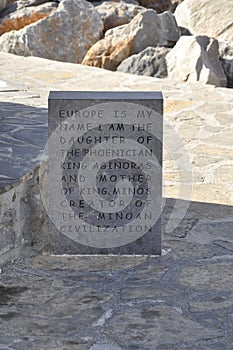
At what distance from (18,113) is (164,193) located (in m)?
0.98

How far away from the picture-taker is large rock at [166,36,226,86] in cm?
834

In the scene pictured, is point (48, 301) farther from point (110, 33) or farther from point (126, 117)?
point (110, 33)

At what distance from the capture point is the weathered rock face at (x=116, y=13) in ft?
36.8

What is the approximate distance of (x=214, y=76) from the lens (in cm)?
838

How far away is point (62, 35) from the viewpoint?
10.1m

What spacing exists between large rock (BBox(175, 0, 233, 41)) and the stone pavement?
6.34 metres

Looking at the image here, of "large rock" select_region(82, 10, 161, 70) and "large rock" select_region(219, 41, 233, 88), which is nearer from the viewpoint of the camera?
"large rock" select_region(219, 41, 233, 88)

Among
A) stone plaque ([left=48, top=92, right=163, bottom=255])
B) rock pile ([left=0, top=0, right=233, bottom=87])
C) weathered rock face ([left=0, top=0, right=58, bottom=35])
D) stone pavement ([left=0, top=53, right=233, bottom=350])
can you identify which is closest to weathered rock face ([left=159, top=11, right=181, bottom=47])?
rock pile ([left=0, top=0, right=233, bottom=87])

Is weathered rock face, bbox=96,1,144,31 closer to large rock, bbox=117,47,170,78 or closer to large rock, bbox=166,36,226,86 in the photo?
large rock, bbox=117,47,170,78

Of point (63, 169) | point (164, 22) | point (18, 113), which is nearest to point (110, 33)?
point (164, 22)

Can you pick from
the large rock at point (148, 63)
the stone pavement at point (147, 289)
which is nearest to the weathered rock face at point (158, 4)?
the large rock at point (148, 63)

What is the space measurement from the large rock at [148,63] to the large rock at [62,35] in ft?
4.37

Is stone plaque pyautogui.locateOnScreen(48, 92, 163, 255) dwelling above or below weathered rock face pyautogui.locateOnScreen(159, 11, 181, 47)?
below

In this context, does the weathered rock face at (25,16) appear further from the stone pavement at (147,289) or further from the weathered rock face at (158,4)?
the stone pavement at (147,289)
